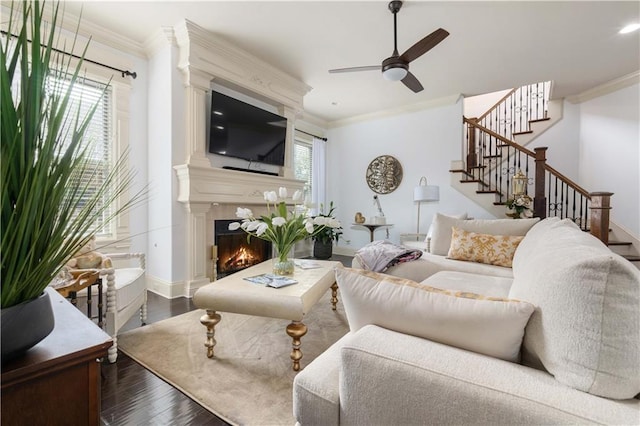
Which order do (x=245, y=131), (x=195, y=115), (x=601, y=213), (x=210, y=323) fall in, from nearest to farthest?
(x=210, y=323) → (x=601, y=213) → (x=195, y=115) → (x=245, y=131)

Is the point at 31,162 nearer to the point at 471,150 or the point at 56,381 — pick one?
the point at 56,381

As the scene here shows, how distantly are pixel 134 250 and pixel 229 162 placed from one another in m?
1.46

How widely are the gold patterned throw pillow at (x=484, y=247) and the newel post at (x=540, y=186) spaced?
2.28 m

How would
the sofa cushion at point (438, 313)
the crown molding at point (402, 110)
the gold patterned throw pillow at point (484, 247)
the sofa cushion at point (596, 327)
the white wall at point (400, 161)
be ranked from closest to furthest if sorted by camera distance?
the sofa cushion at point (596, 327)
the sofa cushion at point (438, 313)
the gold patterned throw pillow at point (484, 247)
the crown molding at point (402, 110)
the white wall at point (400, 161)

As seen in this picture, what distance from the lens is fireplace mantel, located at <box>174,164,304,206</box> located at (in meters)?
3.05

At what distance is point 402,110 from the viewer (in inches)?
209

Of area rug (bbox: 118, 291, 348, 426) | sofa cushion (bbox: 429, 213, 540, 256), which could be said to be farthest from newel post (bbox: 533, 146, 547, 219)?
area rug (bbox: 118, 291, 348, 426)

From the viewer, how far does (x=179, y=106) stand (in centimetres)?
311

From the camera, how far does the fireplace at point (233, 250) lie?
362 centimetres

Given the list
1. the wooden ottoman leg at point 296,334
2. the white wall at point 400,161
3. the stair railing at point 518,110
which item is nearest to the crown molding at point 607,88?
the stair railing at point 518,110

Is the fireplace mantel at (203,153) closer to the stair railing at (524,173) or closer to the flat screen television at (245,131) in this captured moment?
the flat screen television at (245,131)

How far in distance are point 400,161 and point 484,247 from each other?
9.73ft

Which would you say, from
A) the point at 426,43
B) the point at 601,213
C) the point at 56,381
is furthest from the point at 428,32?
the point at 56,381

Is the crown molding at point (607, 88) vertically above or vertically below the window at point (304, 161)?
above
